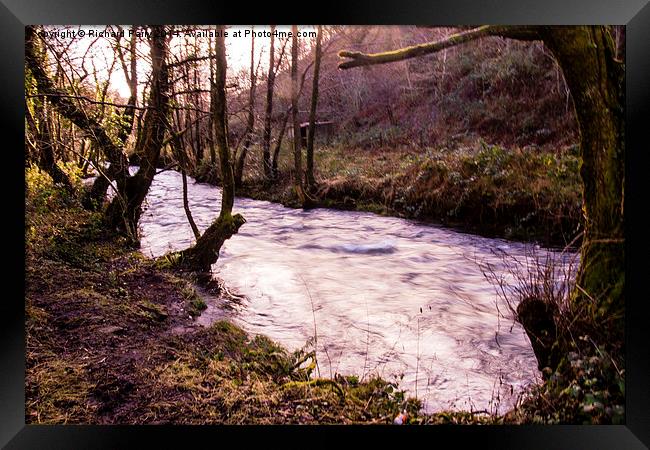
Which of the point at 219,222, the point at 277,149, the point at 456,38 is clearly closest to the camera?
the point at 456,38

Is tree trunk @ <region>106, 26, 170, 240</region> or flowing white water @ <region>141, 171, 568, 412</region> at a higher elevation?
tree trunk @ <region>106, 26, 170, 240</region>

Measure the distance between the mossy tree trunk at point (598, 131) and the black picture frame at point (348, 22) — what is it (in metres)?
0.12

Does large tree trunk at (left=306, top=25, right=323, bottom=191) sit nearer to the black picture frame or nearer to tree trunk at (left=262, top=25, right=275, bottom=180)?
tree trunk at (left=262, top=25, right=275, bottom=180)

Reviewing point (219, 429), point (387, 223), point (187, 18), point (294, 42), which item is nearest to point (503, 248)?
point (387, 223)

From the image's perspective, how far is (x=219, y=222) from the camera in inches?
204

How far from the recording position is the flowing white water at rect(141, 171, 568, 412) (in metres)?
3.66

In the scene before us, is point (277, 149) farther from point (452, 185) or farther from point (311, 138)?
point (452, 185)

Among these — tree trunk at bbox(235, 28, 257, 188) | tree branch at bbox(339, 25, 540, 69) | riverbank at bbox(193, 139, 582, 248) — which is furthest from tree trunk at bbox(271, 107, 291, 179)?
tree branch at bbox(339, 25, 540, 69)

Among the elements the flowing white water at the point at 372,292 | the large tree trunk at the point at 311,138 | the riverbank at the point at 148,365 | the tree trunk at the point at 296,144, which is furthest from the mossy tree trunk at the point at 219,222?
the large tree trunk at the point at 311,138

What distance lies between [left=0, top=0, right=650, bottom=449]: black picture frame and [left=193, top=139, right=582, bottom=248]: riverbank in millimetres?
1807

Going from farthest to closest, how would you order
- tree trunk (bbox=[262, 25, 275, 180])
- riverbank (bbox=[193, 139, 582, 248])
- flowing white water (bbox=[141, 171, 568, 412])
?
tree trunk (bbox=[262, 25, 275, 180]) → riverbank (bbox=[193, 139, 582, 248]) → flowing white water (bbox=[141, 171, 568, 412])

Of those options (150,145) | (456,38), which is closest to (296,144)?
(150,145)

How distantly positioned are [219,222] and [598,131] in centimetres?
366
